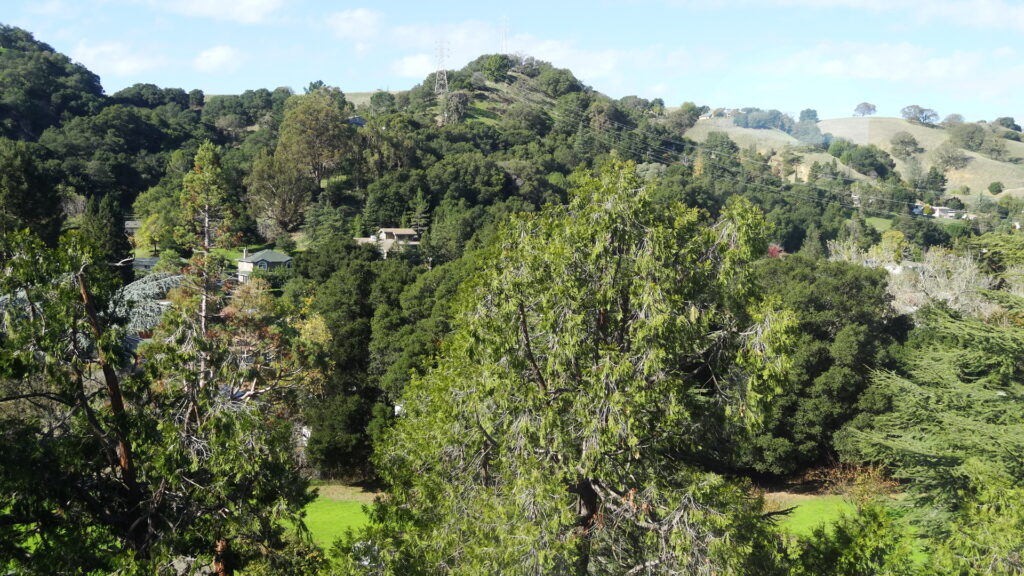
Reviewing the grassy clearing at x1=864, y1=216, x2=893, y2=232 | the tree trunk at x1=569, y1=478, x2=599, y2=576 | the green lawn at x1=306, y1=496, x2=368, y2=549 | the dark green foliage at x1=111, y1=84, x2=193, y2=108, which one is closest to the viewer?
the tree trunk at x1=569, y1=478, x2=599, y2=576

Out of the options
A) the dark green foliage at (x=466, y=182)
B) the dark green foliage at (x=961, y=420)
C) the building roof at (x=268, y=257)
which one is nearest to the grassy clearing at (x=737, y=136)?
the dark green foliage at (x=466, y=182)

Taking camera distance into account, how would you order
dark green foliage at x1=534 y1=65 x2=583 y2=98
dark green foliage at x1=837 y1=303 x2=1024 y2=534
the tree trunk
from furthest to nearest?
dark green foliage at x1=534 y1=65 x2=583 y2=98, dark green foliage at x1=837 y1=303 x2=1024 y2=534, the tree trunk

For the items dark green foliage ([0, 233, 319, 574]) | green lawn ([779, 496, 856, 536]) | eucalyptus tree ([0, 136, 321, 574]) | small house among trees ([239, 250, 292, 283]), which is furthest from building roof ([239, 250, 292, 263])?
dark green foliage ([0, 233, 319, 574])

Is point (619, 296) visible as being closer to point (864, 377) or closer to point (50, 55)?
point (864, 377)

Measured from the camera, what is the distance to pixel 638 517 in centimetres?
692

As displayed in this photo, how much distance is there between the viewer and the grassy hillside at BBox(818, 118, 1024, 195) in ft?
339

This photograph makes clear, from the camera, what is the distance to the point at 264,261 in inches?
1748

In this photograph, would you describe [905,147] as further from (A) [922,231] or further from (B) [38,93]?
(B) [38,93]

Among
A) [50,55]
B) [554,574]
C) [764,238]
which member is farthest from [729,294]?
[50,55]

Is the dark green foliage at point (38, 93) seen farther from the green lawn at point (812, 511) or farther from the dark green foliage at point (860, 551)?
the dark green foliage at point (860, 551)

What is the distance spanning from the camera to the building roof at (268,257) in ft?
145

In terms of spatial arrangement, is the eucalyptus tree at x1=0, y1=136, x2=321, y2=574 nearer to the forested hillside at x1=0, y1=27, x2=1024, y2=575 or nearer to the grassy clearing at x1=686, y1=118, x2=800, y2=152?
the forested hillside at x1=0, y1=27, x2=1024, y2=575

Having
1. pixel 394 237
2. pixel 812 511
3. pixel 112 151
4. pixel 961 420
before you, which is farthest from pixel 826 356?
pixel 112 151

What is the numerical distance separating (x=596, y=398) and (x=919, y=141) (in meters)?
157
